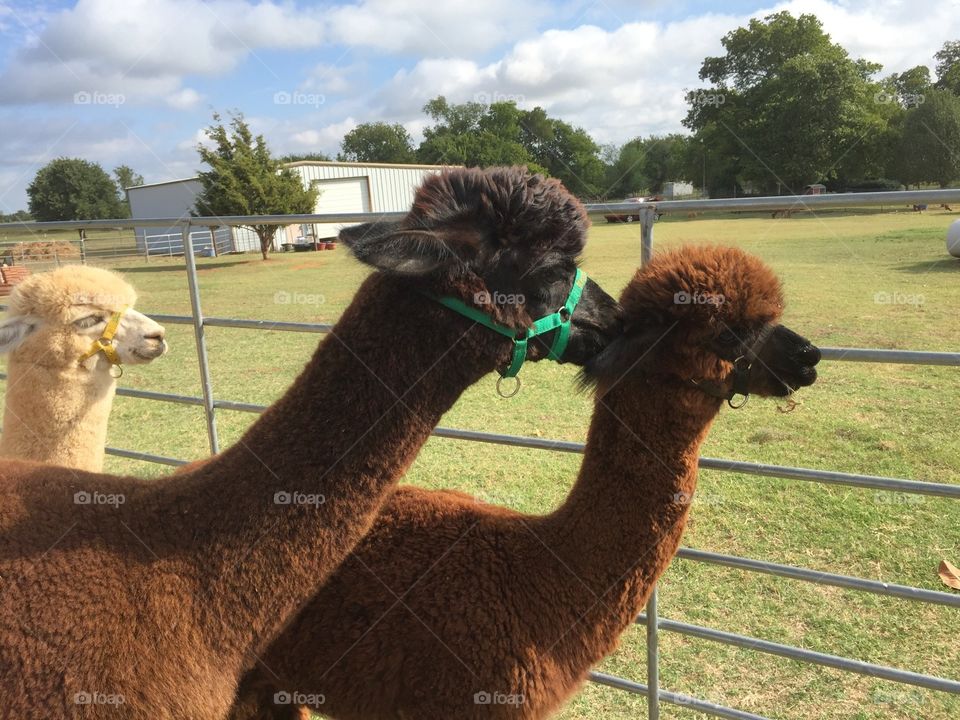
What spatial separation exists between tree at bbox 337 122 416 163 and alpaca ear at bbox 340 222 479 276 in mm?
67078

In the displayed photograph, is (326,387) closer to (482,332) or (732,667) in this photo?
(482,332)

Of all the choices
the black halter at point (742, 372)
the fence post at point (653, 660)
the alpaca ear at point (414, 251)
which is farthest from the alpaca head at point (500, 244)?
the fence post at point (653, 660)

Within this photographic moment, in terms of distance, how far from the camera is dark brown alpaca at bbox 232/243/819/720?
1897 mm

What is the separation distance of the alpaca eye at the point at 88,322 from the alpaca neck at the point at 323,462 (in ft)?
7.05

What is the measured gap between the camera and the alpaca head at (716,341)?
1923 millimetres

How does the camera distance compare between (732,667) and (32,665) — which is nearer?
(32,665)

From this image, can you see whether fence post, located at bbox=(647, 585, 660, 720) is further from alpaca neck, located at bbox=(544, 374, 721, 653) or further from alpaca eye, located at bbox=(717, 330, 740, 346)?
alpaca eye, located at bbox=(717, 330, 740, 346)

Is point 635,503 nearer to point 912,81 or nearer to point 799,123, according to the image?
point 799,123

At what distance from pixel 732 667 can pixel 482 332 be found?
7.76 ft

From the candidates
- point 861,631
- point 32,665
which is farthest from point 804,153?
point 32,665

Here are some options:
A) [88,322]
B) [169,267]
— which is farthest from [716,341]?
[169,267]

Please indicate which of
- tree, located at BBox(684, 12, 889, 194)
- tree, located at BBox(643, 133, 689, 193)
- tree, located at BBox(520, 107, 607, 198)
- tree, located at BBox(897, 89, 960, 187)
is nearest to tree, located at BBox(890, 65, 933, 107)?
tree, located at BBox(684, 12, 889, 194)

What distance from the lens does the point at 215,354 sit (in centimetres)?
1029

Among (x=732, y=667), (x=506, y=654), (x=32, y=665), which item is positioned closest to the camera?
(x=32, y=665)
